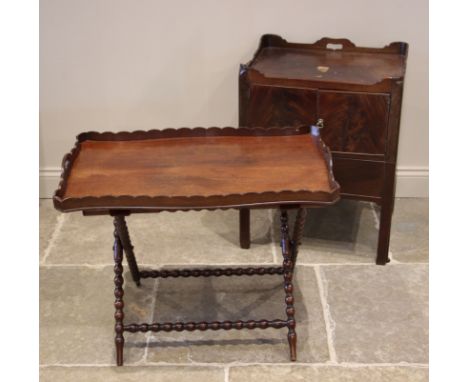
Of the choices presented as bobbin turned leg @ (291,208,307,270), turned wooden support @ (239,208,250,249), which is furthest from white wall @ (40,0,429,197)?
bobbin turned leg @ (291,208,307,270)

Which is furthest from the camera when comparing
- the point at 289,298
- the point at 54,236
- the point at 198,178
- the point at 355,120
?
the point at 54,236

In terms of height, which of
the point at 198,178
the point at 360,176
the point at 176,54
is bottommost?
the point at 360,176

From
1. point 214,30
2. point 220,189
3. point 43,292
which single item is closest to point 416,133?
point 214,30

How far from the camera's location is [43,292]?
9.30 feet

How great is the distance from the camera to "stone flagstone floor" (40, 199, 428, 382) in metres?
2.42

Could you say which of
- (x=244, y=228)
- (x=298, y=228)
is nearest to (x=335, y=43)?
(x=244, y=228)

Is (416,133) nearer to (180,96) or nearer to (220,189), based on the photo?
(180,96)

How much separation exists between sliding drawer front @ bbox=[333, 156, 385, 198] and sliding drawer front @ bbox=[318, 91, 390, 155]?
0.05 metres

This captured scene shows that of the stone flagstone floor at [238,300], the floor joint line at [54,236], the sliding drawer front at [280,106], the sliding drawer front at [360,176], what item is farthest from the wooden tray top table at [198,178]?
the floor joint line at [54,236]

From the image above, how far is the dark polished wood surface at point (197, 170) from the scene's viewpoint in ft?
7.00

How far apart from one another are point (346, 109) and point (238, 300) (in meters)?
0.87

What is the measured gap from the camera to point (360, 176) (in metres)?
2.84

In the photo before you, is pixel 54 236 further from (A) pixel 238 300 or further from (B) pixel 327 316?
(B) pixel 327 316

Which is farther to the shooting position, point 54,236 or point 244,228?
point 54,236
